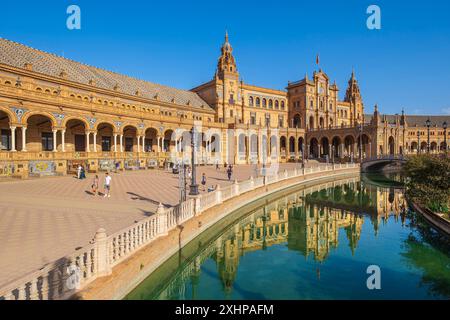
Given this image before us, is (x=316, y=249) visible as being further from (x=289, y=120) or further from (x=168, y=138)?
(x=289, y=120)

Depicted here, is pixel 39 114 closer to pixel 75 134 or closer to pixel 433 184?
pixel 75 134

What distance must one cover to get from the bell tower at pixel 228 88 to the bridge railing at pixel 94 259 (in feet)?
137

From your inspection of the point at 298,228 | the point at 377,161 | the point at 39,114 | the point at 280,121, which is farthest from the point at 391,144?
the point at 39,114

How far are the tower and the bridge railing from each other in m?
75.4

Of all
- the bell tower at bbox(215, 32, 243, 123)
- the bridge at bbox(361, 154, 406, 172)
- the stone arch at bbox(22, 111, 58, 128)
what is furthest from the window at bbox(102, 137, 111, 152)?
the bridge at bbox(361, 154, 406, 172)

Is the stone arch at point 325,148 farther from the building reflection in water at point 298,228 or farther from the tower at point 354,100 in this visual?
the building reflection in water at point 298,228

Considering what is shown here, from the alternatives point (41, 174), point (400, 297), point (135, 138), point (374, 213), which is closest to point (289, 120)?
point (135, 138)

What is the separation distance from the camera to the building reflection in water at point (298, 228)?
9.83 meters

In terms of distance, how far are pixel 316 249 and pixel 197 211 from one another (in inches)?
233

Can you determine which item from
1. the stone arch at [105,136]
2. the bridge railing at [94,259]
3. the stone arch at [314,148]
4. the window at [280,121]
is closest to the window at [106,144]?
the stone arch at [105,136]

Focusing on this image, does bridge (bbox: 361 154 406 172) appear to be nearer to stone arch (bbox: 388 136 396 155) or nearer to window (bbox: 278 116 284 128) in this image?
stone arch (bbox: 388 136 396 155)

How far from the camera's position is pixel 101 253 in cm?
583

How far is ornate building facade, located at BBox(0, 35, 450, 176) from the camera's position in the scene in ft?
80.5

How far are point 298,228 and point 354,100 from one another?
73.2 meters
